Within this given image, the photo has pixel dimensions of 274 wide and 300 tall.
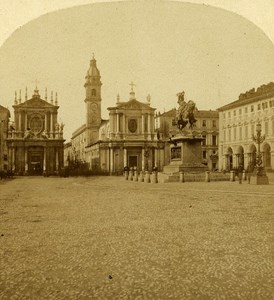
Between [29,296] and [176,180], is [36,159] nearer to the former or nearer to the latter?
[176,180]

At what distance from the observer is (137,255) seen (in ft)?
23.1

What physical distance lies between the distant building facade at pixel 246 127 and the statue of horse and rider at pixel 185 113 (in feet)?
61.6

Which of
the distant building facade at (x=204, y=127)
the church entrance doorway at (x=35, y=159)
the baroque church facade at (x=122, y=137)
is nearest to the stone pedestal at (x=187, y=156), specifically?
the baroque church facade at (x=122, y=137)

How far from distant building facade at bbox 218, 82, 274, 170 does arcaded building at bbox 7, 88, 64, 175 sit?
26.1 meters

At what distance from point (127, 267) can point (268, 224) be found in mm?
4707

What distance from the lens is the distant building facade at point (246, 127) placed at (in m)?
53.3

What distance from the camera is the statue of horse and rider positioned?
33.5 meters

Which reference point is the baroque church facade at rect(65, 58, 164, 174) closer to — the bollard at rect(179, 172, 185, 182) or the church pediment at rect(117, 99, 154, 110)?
the church pediment at rect(117, 99, 154, 110)

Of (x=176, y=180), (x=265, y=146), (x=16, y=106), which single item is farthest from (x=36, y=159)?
(x=176, y=180)

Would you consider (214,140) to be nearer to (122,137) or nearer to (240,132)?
(122,137)

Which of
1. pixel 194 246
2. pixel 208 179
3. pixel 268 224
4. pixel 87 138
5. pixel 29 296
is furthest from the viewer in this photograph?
pixel 87 138

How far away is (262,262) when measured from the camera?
6.56 metres

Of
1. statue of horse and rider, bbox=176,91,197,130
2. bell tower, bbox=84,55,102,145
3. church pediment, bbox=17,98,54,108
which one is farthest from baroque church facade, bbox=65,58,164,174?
statue of horse and rider, bbox=176,91,197,130

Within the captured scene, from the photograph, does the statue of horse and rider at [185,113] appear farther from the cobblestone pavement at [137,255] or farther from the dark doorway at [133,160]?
the dark doorway at [133,160]
